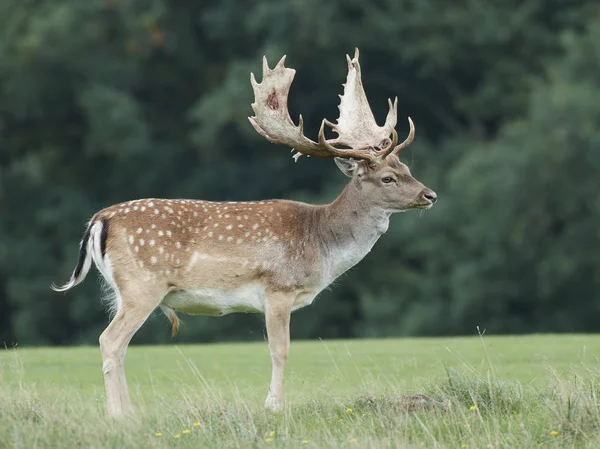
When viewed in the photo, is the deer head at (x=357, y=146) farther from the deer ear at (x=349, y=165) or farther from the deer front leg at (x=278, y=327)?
the deer front leg at (x=278, y=327)

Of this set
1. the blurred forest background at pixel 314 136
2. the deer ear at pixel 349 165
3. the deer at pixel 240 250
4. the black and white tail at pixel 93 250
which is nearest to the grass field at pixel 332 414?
the deer at pixel 240 250

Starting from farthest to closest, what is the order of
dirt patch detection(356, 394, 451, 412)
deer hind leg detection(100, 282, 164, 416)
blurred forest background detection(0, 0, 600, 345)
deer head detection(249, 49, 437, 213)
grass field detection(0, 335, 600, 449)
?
1. blurred forest background detection(0, 0, 600, 345)
2. deer head detection(249, 49, 437, 213)
3. deer hind leg detection(100, 282, 164, 416)
4. dirt patch detection(356, 394, 451, 412)
5. grass field detection(0, 335, 600, 449)

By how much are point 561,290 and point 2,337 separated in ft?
37.9

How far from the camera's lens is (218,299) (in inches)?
402

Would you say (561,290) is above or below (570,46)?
below

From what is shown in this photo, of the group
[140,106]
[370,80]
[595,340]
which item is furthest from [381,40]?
[595,340]

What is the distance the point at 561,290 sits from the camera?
2677 centimetres

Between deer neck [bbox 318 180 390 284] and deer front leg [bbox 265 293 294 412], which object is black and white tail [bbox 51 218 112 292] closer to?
deer front leg [bbox 265 293 294 412]

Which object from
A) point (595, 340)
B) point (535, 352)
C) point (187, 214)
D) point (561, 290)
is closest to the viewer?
point (187, 214)

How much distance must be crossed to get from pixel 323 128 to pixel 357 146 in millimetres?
694

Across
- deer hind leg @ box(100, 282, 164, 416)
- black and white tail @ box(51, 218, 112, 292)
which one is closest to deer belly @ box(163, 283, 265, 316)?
deer hind leg @ box(100, 282, 164, 416)

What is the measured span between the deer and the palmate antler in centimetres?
2

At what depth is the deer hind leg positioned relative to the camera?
9.80 meters

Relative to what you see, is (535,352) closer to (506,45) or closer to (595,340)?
(595,340)
